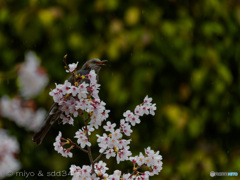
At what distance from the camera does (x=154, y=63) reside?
263 centimetres

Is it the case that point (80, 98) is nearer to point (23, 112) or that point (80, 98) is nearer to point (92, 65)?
point (23, 112)

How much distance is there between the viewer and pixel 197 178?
267 cm

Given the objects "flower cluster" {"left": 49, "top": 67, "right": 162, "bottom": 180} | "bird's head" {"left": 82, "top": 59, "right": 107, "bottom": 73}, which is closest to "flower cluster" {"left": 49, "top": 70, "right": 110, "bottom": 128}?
"flower cluster" {"left": 49, "top": 67, "right": 162, "bottom": 180}

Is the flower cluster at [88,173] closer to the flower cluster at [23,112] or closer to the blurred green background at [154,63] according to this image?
the flower cluster at [23,112]

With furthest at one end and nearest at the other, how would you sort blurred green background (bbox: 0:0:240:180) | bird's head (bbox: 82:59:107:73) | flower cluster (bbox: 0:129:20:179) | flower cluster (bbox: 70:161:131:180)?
1. blurred green background (bbox: 0:0:240:180)
2. bird's head (bbox: 82:59:107:73)
3. flower cluster (bbox: 70:161:131:180)
4. flower cluster (bbox: 0:129:20:179)

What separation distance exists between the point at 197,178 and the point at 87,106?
6.06 feet

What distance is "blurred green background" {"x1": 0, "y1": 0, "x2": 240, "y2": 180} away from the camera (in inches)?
103

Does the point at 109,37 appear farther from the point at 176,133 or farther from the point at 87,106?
the point at 87,106

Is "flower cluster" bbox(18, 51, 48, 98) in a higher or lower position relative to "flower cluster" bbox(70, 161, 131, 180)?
higher

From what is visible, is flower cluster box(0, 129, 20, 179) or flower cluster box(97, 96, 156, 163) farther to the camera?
flower cluster box(97, 96, 156, 163)

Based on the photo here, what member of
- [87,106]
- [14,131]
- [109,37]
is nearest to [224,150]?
[109,37]

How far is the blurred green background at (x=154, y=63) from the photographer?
2.62 meters

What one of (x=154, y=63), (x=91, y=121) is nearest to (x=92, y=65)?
(x=91, y=121)

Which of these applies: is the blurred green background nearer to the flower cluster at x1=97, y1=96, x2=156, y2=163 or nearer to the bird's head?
the bird's head
